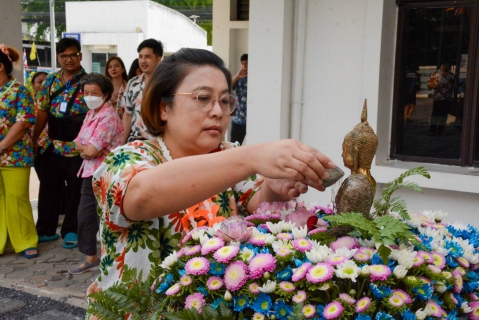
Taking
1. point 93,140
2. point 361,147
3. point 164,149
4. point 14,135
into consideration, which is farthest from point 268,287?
point 14,135

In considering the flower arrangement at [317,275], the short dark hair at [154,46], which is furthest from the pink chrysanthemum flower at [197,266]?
the short dark hair at [154,46]

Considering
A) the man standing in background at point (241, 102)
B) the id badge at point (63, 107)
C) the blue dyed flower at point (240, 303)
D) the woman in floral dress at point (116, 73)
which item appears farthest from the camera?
the man standing in background at point (241, 102)

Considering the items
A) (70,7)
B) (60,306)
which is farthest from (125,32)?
(60,306)

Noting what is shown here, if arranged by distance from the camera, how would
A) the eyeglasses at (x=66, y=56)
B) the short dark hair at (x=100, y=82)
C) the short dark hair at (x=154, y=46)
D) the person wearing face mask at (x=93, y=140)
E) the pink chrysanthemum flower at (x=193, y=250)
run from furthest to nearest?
1. the short dark hair at (x=154, y=46)
2. the eyeglasses at (x=66, y=56)
3. the short dark hair at (x=100, y=82)
4. the person wearing face mask at (x=93, y=140)
5. the pink chrysanthemum flower at (x=193, y=250)

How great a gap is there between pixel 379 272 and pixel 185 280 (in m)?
0.45

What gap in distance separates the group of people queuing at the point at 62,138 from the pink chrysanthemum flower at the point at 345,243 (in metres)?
4.14

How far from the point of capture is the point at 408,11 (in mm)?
4590

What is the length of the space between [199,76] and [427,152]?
10.8 feet

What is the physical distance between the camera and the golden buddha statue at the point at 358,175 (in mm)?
1470

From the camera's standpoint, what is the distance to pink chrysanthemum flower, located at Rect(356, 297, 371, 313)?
1.20 m

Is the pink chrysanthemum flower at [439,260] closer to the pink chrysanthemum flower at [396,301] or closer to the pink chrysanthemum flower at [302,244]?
the pink chrysanthemum flower at [396,301]

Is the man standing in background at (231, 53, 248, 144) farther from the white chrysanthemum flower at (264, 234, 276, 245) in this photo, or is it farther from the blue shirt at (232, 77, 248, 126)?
the white chrysanthemum flower at (264, 234, 276, 245)

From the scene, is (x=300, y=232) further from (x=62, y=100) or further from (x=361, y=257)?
(x=62, y=100)

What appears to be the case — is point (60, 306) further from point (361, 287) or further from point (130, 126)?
point (361, 287)
